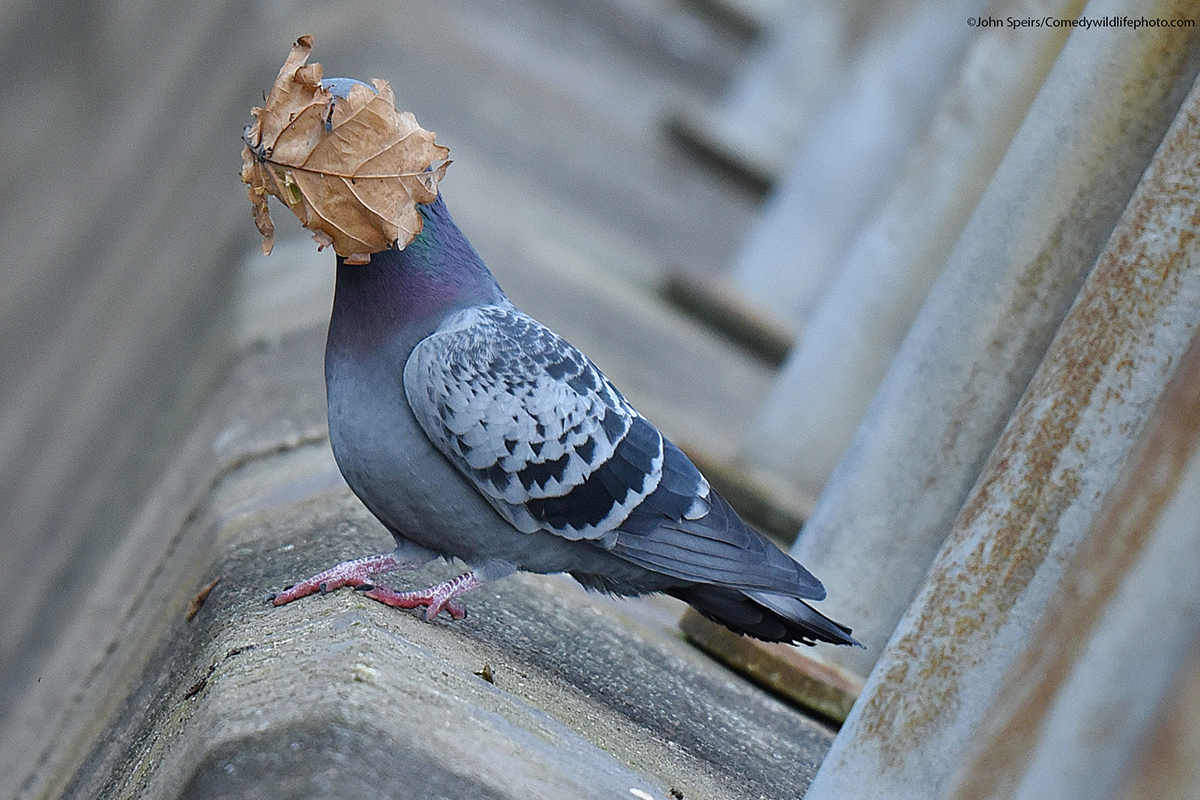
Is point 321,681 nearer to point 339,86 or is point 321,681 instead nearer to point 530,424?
point 530,424

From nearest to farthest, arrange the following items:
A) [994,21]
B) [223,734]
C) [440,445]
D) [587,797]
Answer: [223,734] → [587,797] → [440,445] → [994,21]

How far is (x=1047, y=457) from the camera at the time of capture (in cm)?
278

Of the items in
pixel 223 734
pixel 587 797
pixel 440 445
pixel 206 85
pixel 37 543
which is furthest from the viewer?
pixel 206 85

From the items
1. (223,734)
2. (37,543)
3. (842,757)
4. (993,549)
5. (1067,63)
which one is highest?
(1067,63)

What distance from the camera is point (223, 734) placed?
2.46 metres

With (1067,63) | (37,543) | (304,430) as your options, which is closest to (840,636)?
(1067,63)

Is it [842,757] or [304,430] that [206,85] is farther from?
[842,757]

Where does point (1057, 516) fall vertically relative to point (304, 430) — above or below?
above

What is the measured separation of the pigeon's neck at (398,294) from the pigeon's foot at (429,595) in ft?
1.98

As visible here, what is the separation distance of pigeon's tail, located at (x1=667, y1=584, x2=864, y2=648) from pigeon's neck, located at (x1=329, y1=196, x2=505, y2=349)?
999mm

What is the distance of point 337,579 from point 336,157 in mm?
1048

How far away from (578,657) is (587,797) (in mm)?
1018

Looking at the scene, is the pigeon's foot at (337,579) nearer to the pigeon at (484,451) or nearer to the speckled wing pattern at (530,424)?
the pigeon at (484,451)

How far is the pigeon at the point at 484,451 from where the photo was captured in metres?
3.15
